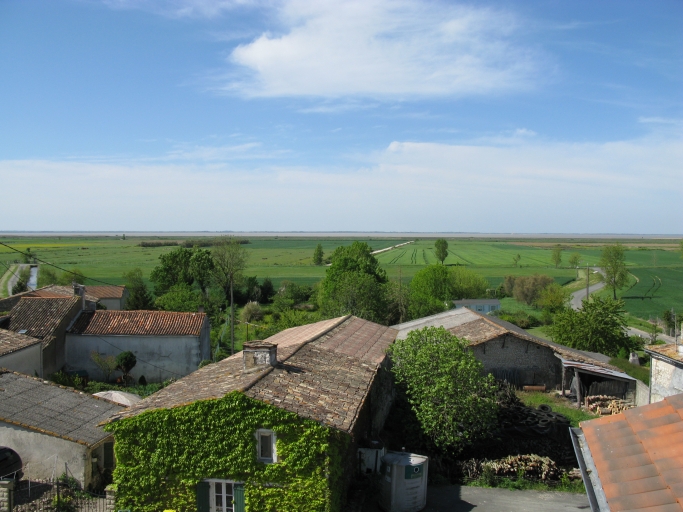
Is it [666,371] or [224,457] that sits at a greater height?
[666,371]

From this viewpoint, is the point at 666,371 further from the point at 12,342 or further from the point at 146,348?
the point at 12,342

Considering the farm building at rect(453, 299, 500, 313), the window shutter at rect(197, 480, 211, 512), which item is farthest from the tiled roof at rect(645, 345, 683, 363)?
the farm building at rect(453, 299, 500, 313)

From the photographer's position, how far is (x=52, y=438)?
53.0 ft

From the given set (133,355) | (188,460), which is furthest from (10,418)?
(133,355)

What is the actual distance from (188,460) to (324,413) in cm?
354

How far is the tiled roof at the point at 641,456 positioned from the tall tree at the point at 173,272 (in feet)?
202

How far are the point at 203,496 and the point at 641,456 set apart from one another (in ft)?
32.9

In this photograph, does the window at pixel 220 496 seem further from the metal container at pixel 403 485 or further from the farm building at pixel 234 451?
the metal container at pixel 403 485

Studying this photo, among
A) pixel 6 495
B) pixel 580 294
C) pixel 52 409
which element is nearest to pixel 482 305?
pixel 580 294

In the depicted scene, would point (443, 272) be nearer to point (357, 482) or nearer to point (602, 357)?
point (602, 357)

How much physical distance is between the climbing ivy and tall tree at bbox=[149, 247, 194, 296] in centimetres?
5423

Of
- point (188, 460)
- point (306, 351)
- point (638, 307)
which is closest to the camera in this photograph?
point (188, 460)

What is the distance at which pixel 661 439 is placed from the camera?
27.7 ft

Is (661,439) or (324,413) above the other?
(661,439)
